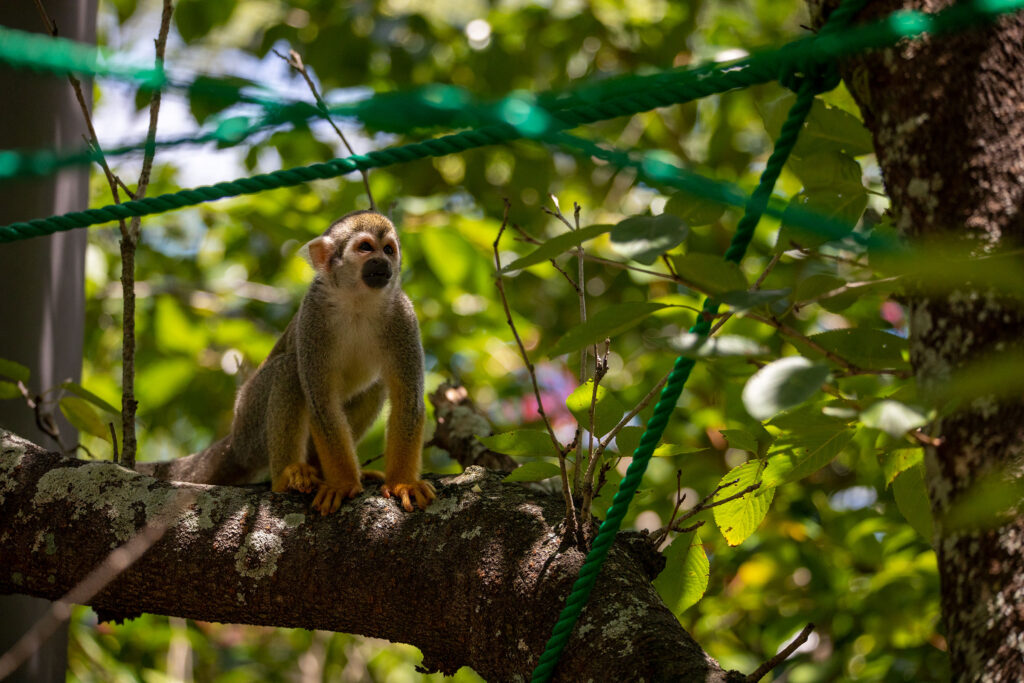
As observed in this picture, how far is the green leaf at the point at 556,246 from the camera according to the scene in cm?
154

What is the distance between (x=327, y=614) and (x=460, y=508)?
0.48 metres

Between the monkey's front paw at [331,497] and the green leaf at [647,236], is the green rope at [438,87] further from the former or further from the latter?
the monkey's front paw at [331,497]

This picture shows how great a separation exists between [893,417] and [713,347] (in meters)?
0.27

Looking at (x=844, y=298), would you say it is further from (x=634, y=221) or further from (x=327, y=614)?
(x=327, y=614)

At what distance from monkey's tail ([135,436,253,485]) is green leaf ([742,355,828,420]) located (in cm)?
373

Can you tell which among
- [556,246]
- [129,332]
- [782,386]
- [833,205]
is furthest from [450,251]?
[782,386]

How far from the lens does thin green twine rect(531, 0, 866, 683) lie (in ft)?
5.41

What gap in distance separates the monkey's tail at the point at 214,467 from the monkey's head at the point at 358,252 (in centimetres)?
105

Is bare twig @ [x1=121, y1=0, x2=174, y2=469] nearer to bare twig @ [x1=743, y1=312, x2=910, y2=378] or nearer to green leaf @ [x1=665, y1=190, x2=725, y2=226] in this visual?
green leaf @ [x1=665, y1=190, x2=725, y2=226]

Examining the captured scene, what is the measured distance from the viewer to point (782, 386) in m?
1.25

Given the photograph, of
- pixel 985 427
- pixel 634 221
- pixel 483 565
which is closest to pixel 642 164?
pixel 634 221

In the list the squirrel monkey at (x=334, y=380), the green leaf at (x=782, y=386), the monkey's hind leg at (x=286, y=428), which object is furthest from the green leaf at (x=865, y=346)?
the monkey's hind leg at (x=286, y=428)

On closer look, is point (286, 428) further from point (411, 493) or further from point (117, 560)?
point (117, 560)

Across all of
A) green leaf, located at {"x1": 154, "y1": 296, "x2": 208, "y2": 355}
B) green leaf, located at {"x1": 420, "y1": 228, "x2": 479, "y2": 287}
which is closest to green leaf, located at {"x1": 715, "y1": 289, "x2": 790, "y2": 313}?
green leaf, located at {"x1": 420, "y1": 228, "x2": 479, "y2": 287}
